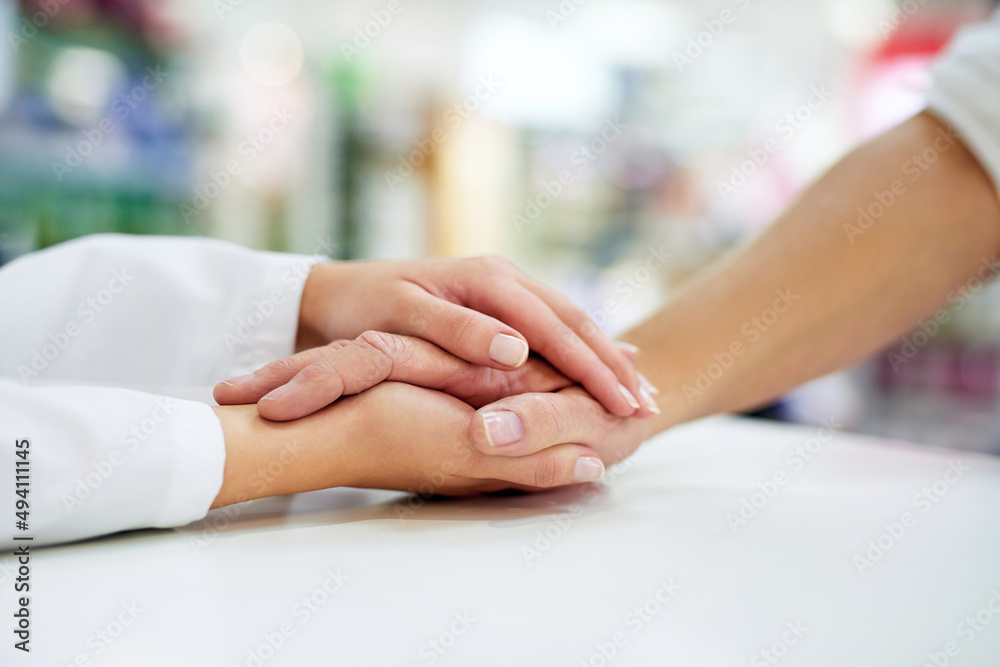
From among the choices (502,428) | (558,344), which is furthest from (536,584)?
(558,344)

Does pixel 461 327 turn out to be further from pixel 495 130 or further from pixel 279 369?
pixel 495 130

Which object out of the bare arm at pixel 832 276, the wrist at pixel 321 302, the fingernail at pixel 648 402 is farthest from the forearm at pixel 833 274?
the wrist at pixel 321 302

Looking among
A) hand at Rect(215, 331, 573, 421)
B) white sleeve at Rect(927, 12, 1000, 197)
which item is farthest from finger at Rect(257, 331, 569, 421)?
white sleeve at Rect(927, 12, 1000, 197)

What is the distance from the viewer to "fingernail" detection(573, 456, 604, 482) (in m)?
0.59

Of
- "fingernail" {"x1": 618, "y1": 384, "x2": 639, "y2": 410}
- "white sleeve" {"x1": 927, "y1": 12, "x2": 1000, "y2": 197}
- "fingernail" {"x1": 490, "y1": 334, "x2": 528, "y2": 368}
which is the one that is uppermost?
"white sleeve" {"x1": 927, "y1": 12, "x2": 1000, "y2": 197}

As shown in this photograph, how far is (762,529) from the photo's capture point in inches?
21.3

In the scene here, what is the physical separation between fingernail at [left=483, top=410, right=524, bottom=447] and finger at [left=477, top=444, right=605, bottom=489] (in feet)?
0.07

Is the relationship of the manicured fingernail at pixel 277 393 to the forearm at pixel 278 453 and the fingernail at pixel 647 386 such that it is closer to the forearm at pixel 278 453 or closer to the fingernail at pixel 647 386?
the forearm at pixel 278 453

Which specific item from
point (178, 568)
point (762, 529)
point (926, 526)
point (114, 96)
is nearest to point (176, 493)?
point (178, 568)

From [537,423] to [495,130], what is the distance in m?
3.21

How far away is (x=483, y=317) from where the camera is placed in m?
0.62

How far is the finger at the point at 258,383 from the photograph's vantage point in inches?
22.6

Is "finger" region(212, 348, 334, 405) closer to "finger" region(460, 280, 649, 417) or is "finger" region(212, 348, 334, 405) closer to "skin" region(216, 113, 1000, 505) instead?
"finger" region(460, 280, 649, 417)

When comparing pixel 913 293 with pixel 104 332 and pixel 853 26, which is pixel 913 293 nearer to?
pixel 104 332
